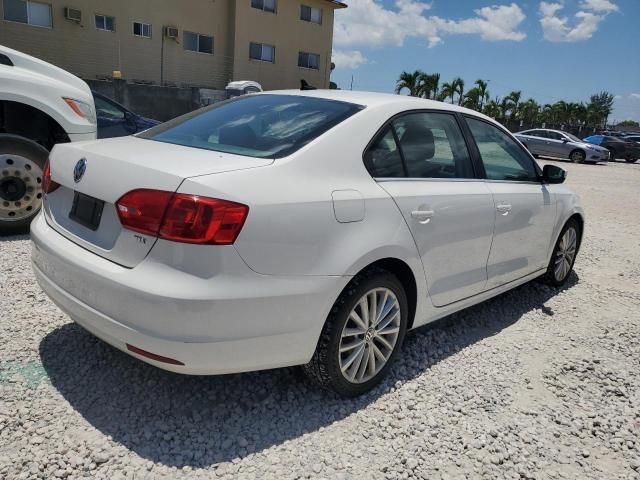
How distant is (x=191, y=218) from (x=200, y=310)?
376mm

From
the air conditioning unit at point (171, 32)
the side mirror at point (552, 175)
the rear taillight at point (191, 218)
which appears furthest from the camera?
the air conditioning unit at point (171, 32)

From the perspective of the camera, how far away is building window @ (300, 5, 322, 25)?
93.4 feet

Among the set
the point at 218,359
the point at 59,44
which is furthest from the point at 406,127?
the point at 59,44

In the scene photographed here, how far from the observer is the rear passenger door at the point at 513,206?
3723 mm

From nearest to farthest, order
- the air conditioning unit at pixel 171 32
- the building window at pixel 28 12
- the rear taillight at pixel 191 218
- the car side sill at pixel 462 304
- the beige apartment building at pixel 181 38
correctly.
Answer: the rear taillight at pixel 191 218 → the car side sill at pixel 462 304 → the building window at pixel 28 12 → the beige apartment building at pixel 181 38 → the air conditioning unit at pixel 171 32

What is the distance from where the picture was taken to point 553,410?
3.00 meters

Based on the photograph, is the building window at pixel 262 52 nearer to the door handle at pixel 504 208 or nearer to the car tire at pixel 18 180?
the car tire at pixel 18 180

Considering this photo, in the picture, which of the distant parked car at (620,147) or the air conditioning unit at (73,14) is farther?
the distant parked car at (620,147)

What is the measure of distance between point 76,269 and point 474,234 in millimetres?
2333

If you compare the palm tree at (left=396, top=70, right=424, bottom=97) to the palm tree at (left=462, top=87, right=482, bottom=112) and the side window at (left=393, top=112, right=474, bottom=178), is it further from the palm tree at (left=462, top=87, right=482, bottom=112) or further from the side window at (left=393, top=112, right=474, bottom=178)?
the side window at (left=393, top=112, right=474, bottom=178)

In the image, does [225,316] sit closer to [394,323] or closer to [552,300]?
[394,323]

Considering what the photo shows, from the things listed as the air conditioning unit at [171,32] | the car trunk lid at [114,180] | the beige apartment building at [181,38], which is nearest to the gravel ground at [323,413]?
the car trunk lid at [114,180]

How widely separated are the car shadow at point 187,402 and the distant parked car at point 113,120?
5.72m

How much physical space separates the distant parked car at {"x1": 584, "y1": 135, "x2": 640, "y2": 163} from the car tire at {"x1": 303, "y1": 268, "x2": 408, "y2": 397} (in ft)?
98.5
